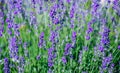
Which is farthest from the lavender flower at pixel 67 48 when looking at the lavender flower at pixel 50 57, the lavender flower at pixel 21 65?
the lavender flower at pixel 21 65

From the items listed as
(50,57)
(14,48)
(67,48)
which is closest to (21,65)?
(14,48)

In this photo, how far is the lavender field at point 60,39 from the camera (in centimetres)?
308

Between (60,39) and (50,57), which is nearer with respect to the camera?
(50,57)

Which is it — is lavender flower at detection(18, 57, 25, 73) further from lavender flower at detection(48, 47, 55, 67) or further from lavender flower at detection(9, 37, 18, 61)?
lavender flower at detection(48, 47, 55, 67)

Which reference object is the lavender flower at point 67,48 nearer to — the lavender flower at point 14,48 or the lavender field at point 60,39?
the lavender field at point 60,39

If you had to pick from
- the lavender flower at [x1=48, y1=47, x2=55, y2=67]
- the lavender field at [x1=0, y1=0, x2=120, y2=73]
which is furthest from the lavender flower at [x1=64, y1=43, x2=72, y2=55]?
the lavender flower at [x1=48, y1=47, x2=55, y2=67]

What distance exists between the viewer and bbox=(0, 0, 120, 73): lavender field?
3.08 m

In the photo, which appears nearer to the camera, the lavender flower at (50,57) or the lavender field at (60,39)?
the lavender flower at (50,57)

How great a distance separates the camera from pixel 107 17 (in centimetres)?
391

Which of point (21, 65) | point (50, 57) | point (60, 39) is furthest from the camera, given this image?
point (60, 39)

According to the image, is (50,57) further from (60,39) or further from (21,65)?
(60,39)

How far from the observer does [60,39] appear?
11.2 ft

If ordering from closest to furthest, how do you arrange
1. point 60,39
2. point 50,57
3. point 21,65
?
point 50,57, point 21,65, point 60,39

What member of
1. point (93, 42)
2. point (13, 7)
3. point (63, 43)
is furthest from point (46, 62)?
point (13, 7)
